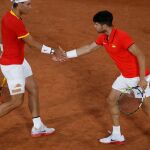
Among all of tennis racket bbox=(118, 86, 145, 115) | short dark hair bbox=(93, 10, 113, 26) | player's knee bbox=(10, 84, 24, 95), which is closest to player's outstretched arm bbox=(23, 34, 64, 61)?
player's knee bbox=(10, 84, 24, 95)

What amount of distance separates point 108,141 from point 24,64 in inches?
77.5

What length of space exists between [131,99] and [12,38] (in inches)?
89.2

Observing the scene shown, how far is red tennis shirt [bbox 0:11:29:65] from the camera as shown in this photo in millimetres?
7445

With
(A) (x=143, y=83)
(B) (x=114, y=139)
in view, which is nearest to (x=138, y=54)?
(A) (x=143, y=83)

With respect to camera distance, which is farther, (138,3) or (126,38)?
(138,3)

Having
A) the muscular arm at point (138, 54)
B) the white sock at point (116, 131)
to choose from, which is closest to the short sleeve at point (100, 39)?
the muscular arm at point (138, 54)

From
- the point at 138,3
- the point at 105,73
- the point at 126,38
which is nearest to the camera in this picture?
the point at 126,38

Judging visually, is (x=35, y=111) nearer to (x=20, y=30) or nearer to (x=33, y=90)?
(x=33, y=90)

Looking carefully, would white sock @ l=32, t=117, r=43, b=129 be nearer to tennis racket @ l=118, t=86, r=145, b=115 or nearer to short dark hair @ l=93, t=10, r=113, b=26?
tennis racket @ l=118, t=86, r=145, b=115

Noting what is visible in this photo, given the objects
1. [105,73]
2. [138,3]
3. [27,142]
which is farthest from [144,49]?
[27,142]

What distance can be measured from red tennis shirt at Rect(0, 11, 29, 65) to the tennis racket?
185 cm

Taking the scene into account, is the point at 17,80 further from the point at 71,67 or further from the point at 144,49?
the point at 144,49

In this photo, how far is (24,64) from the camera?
7.95 m

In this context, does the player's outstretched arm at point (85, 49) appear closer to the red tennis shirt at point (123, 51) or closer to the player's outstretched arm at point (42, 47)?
the player's outstretched arm at point (42, 47)
